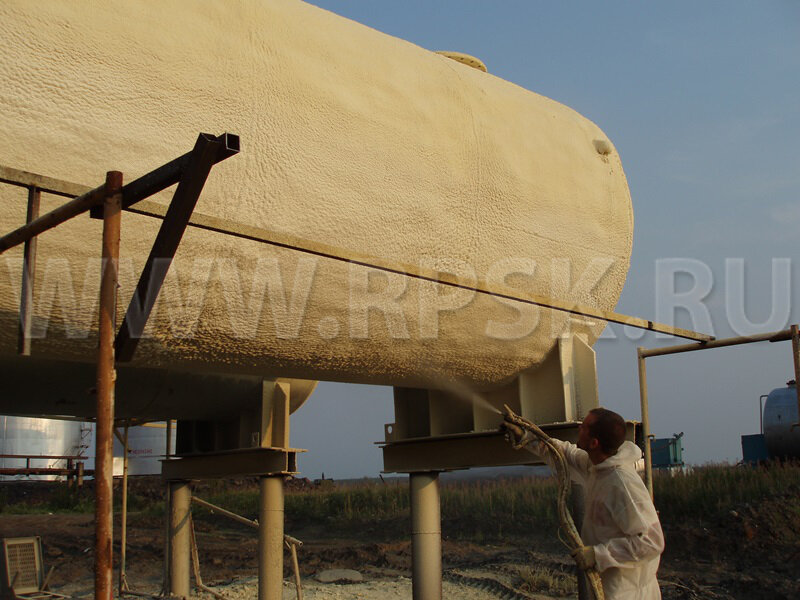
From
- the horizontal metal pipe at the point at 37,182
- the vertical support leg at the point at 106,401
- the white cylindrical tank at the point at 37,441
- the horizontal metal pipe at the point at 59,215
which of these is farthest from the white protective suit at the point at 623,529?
the white cylindrical tank at the point at 37,441

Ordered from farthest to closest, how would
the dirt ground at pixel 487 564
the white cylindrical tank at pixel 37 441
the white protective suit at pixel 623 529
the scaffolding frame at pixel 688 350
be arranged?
the white cylindrical tank at pixel 37 441 < the dirt ground at pixel 487 564 < the scaffolding frame at pixel 688 350 < the white protective suit at pixel 623 529

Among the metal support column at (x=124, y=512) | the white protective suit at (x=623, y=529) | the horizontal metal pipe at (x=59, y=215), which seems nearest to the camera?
the horizontal metal pipe at (x=59, y=215)

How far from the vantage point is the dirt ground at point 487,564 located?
34.2 ft

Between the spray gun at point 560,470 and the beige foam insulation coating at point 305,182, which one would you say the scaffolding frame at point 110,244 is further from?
the spray gun at point 560,470

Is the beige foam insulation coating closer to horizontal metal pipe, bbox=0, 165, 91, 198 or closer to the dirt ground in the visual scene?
horizontal metal pipe, bbox=0, 165, 91, 198

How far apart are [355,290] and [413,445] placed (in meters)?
2.58

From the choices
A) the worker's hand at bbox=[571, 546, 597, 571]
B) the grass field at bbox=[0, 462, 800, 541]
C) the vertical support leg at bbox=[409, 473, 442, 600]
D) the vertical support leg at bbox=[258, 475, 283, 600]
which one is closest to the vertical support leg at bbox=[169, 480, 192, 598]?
the vertical support leg at bbox=[258, 475, 283, 600]

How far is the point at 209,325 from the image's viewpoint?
4.44 meters

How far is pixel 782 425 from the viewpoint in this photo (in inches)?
653

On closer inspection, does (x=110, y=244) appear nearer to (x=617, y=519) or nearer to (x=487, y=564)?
(x=617, y=519)

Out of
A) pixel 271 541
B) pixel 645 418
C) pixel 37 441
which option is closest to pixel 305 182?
pixel 645 418

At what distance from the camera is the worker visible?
10.5 feet

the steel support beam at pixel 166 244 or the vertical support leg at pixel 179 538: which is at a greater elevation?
the steel support beam at pixel 166 244

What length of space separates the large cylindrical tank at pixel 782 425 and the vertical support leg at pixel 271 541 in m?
12.6
